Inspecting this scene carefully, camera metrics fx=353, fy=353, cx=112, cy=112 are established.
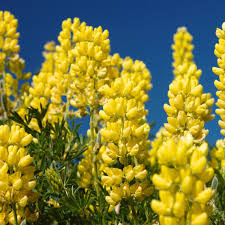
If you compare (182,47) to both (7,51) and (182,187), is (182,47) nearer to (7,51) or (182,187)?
(7,51)

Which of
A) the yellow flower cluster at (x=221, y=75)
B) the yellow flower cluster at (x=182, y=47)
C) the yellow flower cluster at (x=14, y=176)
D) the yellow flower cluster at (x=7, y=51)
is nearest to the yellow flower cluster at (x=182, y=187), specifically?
the yellow flower cluster at (x=14, y=176)

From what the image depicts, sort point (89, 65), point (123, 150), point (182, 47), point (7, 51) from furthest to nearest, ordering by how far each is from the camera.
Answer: point (182, 47) → point (7, 51) → point (89, 65) → point (123, 150)

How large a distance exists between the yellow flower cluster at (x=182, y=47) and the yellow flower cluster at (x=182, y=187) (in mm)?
5451

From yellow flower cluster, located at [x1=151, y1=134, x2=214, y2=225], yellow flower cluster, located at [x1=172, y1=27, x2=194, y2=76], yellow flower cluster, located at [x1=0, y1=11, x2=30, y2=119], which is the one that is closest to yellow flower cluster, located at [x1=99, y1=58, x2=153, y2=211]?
yellow flower cluster, located at [x1=151, y1=134, x2=214, y2=225]

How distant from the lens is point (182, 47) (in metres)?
6.42

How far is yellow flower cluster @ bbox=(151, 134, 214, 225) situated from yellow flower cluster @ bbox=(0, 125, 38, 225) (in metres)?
0.61

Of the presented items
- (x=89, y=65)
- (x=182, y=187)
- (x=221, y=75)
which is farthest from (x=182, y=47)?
(x=182, y=187)

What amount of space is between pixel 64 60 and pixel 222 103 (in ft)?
5.05

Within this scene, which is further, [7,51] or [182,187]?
[7,51]

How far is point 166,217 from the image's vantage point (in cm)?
107

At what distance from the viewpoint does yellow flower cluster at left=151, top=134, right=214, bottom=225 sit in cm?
103

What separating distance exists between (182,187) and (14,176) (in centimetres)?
72

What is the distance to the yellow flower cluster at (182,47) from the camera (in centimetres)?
636

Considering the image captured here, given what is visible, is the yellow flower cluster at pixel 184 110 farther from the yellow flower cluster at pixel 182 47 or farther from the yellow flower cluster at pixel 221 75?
the yellow flower cluster at pixel 182 47
